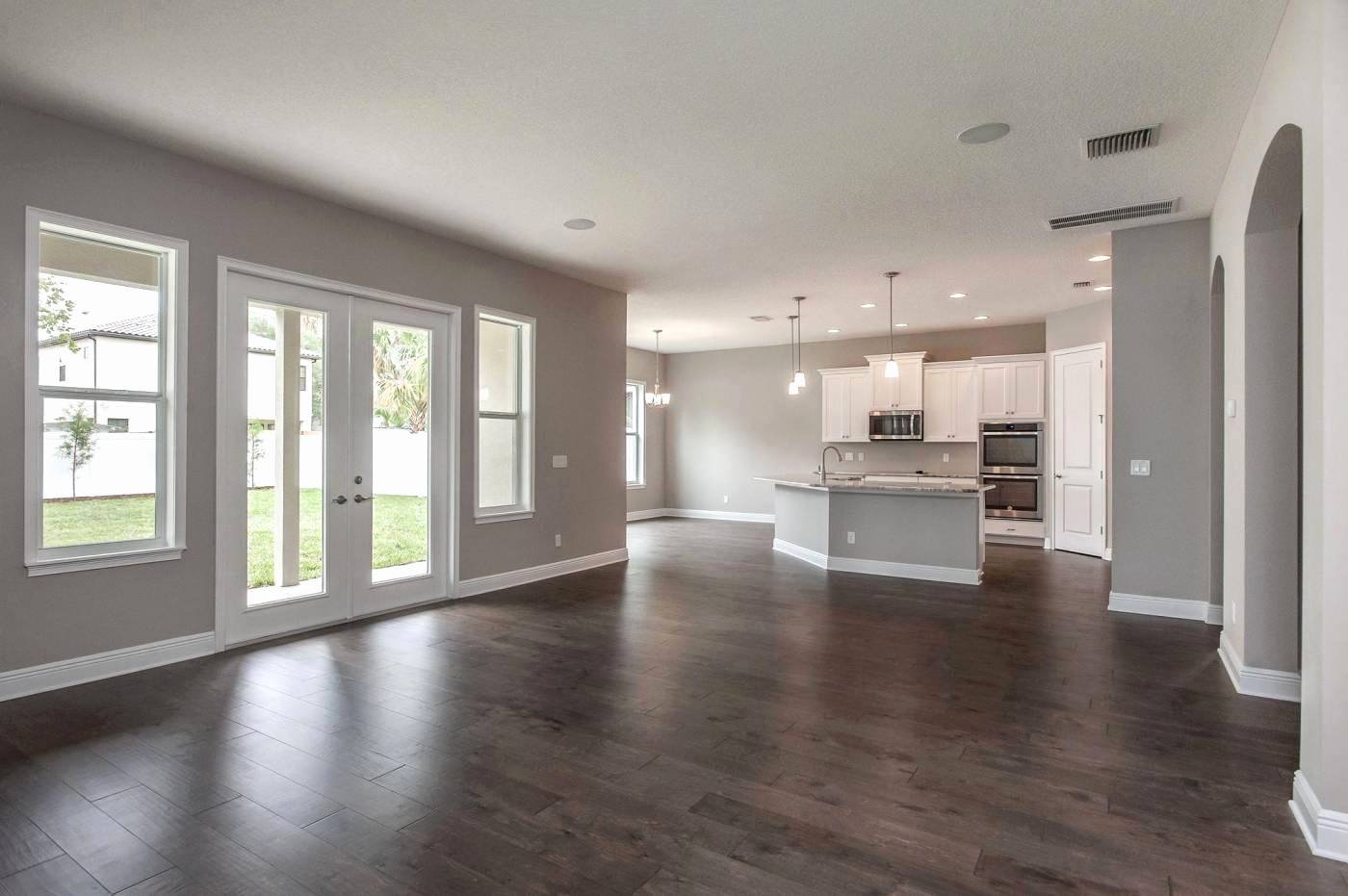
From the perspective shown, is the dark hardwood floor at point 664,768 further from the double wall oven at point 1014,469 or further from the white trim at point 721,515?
the white trim at point 721,515

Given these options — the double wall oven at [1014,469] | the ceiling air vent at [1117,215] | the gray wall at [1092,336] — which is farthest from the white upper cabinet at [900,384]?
the ceiling air vent at [1117,215]

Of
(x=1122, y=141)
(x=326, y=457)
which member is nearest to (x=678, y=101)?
(x=1122, y=141)

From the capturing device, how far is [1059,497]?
325 inches

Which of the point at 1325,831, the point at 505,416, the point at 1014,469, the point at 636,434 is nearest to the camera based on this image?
the point at 1325,831

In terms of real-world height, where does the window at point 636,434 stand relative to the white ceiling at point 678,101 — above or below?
below

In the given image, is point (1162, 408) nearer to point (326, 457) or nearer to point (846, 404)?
point (846, 404)

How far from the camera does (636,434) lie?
1189 centimetres

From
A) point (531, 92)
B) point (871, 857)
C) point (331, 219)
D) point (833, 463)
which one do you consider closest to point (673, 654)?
point (871, 857)

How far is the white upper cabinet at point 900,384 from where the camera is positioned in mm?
9633

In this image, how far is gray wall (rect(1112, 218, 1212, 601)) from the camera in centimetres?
500

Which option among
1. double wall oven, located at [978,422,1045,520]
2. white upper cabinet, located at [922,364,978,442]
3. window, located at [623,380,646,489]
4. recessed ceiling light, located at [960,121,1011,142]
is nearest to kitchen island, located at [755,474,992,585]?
double wall oven, located at [978,422,1045,520]

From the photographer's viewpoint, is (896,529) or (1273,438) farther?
(896,529)

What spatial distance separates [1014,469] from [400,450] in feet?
24.1

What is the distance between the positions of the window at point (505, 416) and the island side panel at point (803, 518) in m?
3.02
